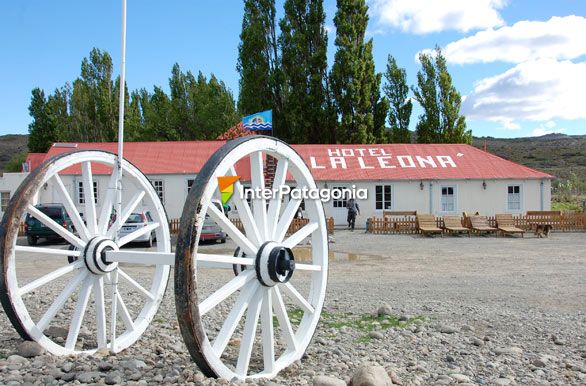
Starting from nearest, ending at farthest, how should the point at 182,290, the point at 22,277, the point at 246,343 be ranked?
the point at 182,290 → the point at 246,343 → the point at 22,277

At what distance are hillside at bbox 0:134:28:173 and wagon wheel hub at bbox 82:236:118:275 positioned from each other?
91014 millimetres

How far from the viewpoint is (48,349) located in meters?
5.43

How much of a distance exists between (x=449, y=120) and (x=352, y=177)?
16.9 metres

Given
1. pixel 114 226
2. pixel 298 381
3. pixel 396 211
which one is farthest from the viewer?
pixel 396 211

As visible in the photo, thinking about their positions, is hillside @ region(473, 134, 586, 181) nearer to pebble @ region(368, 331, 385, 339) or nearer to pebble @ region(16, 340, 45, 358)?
pebble @ region(368, 331, 385, 339)

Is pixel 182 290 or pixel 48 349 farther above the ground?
pixel 182 290

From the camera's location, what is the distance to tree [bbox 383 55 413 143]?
42.9m

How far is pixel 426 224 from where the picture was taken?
24.3 meters

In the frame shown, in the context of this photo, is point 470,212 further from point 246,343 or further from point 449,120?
point 246,343

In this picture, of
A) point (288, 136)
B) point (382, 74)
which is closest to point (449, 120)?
point (382, 74)

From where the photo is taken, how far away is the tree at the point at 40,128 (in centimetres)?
5838

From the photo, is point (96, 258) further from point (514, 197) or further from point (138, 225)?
point (514, 197)

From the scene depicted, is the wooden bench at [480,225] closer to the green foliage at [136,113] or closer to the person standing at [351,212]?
the person standing at [351,212]

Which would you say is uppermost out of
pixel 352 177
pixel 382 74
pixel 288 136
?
pixel 382 74
